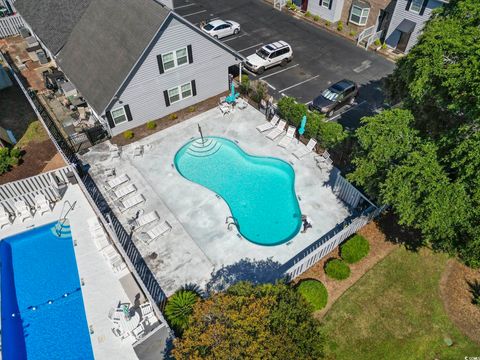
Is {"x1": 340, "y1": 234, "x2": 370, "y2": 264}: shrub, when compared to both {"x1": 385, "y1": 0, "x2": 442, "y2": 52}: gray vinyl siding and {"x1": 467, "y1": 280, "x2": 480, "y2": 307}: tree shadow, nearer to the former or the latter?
{"x1": 467, "y1": 280, "x2": 480, "y2": 307}: tree shadow

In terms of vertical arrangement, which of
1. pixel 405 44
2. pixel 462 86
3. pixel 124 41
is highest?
pixel 462 86

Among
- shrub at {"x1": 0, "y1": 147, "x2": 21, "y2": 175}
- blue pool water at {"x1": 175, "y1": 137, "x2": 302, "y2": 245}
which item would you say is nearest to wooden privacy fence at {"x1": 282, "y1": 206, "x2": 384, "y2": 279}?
blue pool water at {"x1": 175, "y1": 137, "x2": 302, "y2": 245}

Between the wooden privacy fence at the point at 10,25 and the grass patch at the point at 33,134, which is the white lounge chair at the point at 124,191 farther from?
the wooden privacy fence at the point at 10,25

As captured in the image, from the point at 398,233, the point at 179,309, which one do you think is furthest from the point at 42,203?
the point at 398,233

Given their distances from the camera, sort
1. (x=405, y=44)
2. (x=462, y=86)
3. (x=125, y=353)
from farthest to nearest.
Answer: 1. (x=405, y=44)
2. (x=125, y=353)
3. (x=462, y=86)

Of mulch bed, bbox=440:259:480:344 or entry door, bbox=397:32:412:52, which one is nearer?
mulch bed, bbox=440:259:480:344

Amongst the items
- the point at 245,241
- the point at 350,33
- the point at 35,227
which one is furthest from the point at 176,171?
the point at 350,33

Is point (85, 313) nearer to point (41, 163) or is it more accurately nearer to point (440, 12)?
point (41, 163)
